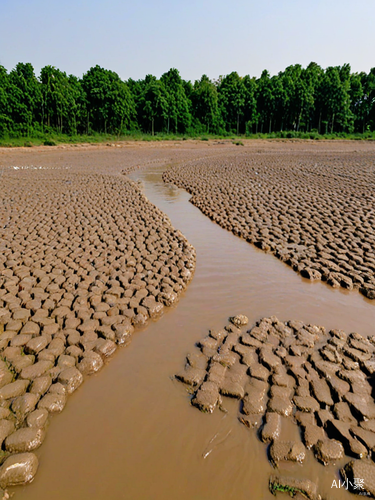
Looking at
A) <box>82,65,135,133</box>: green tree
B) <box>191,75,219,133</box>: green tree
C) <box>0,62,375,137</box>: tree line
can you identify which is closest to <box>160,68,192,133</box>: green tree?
<box>0,62,375,137</box>: tree line

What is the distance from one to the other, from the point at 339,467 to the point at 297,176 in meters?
14.8

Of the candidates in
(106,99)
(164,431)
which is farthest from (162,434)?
(106,99)

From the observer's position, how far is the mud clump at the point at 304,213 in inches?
273

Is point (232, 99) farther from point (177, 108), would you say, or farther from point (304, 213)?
point (304, 213)

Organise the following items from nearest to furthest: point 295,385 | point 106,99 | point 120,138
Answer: point 295,385 → point 120,138 → point 106,99

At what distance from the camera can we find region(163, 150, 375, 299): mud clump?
6.93m

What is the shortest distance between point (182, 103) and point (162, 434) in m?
50.1

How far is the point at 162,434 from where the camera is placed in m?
3.35

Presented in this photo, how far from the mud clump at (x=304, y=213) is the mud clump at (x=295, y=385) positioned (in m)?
2.10

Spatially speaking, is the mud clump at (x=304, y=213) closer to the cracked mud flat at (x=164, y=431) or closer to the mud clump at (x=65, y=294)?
the cracked mud flat at (x=164, y=431)

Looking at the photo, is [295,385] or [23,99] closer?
[295,385]

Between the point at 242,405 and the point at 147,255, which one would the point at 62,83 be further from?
the point at 242,405

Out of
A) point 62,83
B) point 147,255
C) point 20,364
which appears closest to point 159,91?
point 62,83

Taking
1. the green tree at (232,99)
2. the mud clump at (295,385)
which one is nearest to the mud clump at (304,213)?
the mud clump at (295,385)
